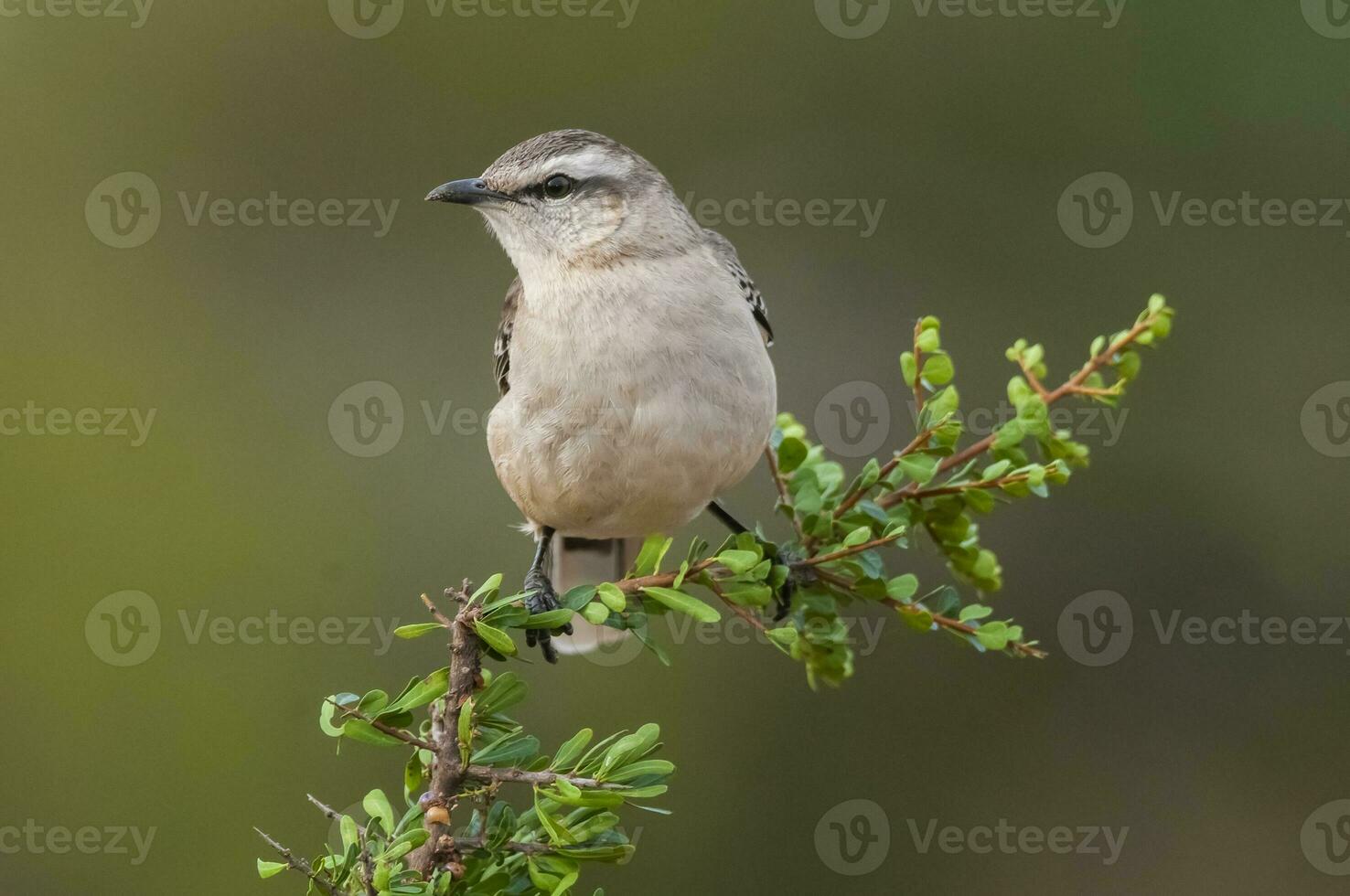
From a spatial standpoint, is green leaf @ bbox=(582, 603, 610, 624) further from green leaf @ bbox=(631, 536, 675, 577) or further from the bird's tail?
the bird's tail

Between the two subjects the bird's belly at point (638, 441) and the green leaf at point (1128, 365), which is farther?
the bird's belly at point (638, 441)

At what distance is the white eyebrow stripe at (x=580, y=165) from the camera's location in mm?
4348

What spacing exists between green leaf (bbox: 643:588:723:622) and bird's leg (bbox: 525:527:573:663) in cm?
109

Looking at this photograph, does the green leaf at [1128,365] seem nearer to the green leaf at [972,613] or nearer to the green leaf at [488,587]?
the green leaf at [972,613]

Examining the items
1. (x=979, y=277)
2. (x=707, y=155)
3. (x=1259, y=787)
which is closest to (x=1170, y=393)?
(x=979, y=277)

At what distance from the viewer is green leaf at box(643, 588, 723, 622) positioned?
2.88 m

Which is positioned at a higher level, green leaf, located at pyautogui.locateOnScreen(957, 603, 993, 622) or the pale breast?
the pale breast

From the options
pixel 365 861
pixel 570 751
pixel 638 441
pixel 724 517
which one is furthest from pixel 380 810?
pixel 724 517

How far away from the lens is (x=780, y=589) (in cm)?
347

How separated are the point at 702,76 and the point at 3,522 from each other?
14.7ft

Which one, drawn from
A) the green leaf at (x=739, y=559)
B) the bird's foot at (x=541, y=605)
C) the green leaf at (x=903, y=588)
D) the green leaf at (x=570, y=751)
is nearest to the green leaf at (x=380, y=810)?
the green leaf at (x=570, y=751)

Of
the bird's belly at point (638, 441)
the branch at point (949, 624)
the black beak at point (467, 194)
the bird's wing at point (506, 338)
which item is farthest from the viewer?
the bird's wing at point (506, 338)

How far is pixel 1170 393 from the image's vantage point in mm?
7598

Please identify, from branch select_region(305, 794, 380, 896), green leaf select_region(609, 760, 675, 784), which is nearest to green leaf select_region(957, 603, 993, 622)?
green leaf select_region(609, 760, 675, 784)
